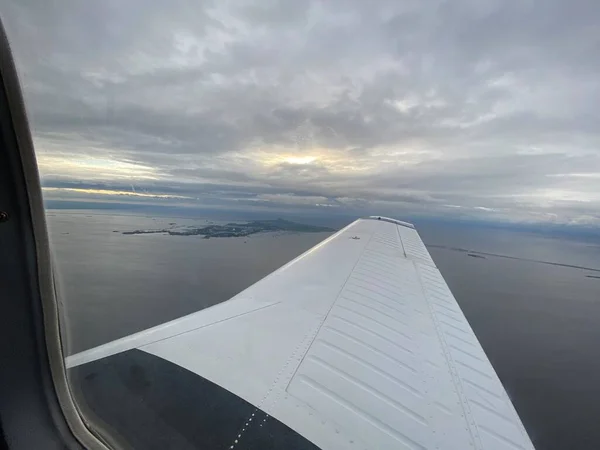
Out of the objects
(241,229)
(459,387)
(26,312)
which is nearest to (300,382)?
(459,387)

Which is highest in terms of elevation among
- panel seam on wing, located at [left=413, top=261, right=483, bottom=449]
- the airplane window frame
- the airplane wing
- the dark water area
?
the airplane window frame

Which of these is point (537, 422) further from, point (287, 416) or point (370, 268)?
→ point (287, 416)

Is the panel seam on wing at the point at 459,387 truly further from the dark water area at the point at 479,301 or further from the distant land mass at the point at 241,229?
the distant land mass at the point at 241,229

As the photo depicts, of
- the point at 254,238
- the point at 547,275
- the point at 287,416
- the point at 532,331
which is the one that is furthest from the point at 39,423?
the point at 547,275

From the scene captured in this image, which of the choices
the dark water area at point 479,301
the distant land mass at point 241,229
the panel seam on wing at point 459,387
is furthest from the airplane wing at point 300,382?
the distant land mass at point 241,229

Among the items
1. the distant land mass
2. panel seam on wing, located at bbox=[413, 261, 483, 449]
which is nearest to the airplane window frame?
panel seam on wing, located at bbox=[413, 261, 483, 449]

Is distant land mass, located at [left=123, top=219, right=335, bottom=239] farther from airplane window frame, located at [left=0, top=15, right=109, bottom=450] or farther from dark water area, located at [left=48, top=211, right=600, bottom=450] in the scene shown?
airplane window frame, located at [left=0, top=15, right=109, bottom=450]

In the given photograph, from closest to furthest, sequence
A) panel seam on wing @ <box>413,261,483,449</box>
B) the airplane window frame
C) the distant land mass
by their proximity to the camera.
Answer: the airplane window frame → panel seam on wing @ <box>413,261,483,449</box> → the distant land mass
